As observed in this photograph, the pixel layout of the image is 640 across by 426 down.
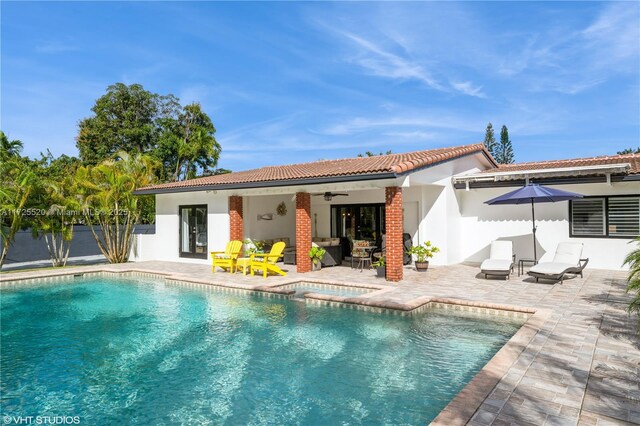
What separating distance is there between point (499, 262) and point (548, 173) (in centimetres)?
450

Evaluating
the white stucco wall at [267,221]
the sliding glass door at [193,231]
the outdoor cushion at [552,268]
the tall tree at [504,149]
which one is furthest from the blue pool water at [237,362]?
the tall tree at [504,149]

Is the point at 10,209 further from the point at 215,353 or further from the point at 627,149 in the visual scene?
the point at 627,149

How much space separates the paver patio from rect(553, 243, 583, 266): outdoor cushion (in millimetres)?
598

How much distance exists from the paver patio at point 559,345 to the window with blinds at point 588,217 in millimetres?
1560

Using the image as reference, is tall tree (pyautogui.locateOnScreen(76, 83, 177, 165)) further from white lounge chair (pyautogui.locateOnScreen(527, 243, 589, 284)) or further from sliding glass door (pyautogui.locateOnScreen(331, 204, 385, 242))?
white lounge chair (pyautogui.locateOnScreen(527, 243, 589, 284))

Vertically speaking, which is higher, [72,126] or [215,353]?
[72,126]

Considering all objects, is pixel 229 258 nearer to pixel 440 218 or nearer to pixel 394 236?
pixel 394 236

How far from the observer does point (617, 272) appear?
1384 centimetres

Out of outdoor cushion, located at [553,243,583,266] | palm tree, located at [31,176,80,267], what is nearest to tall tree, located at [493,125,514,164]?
outdoor cushion, located at [553,243,583,266]

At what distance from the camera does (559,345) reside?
6.43 meters

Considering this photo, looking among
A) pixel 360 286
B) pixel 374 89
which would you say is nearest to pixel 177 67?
pixel 374 89

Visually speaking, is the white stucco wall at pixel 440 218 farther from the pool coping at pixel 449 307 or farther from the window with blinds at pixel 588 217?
the pool coping at pixel 449 307

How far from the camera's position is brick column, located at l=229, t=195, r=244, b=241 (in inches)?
693

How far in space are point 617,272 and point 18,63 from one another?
2431 centimetres
